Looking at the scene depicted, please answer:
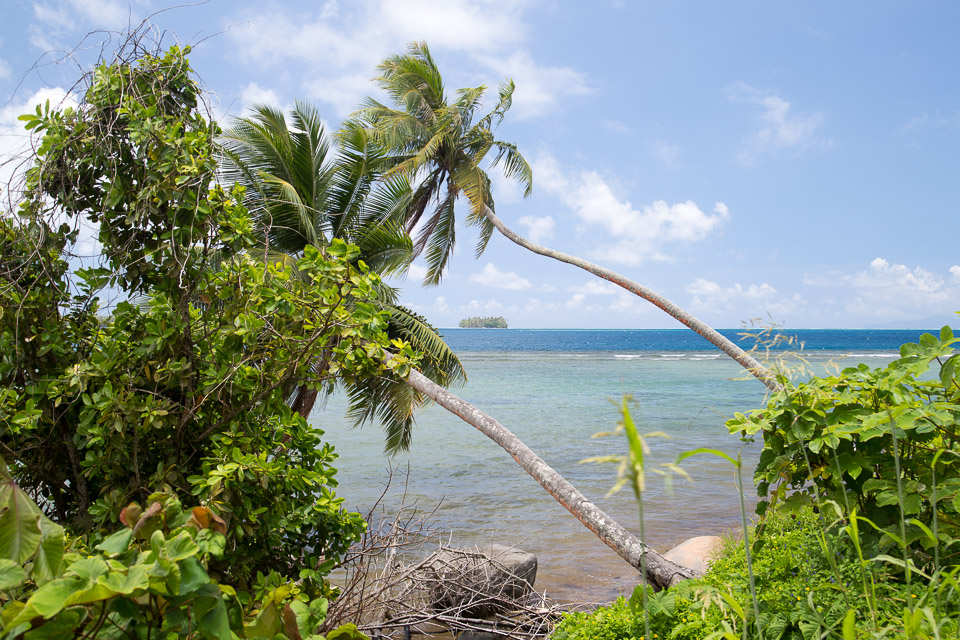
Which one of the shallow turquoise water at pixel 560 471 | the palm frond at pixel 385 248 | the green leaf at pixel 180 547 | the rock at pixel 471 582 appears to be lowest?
the shallow turquoise water at pixel 560 471

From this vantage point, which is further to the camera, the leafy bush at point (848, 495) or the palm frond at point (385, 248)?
the palm frond at point (385, 248)

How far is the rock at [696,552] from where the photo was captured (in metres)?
6.12

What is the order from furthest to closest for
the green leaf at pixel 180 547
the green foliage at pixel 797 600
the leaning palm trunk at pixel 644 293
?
1. the leaning palm trunk at pixel 644 293
2. the green foliage at pixel 797 600
3. the green leaf at pixel 180 547

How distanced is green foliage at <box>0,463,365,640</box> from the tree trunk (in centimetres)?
257

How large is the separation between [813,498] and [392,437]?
9097mm

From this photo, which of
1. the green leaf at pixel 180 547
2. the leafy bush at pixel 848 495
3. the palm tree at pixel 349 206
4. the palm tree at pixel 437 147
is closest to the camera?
the green leaf at pixel 180 547

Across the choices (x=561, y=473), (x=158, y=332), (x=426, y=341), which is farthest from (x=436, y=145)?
(x=158, y=332)

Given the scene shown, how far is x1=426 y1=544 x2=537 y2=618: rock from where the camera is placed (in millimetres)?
5129

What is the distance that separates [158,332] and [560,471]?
38.7 ft

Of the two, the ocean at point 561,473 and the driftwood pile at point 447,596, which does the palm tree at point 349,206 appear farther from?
the driftwood pile at point 447,596

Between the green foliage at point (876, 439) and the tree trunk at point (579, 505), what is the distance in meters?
1.96

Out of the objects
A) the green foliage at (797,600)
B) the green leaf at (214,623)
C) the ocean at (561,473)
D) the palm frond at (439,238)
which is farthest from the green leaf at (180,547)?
the palm frond at (439,238)

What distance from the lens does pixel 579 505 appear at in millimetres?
5109

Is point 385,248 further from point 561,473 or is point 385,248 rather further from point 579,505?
point 561,473
